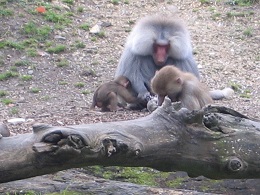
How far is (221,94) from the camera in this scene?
8539 millimetres

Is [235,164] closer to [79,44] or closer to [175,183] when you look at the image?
[175,183]

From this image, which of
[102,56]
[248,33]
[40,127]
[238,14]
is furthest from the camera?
[238,14]

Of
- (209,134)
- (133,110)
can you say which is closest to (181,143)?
(209,134)

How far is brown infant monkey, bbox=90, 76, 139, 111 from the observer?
7798 mm

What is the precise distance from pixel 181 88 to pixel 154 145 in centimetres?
229

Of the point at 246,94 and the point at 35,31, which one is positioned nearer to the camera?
the point at 246,94

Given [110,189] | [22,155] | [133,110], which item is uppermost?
[22,155]

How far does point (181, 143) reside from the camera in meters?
4.11

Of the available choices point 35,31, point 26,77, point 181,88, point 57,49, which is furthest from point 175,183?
point 35,31

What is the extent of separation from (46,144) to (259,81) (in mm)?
6215

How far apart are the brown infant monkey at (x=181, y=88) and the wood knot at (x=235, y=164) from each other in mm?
2067

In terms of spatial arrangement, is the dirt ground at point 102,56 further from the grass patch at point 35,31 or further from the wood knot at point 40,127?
the wood knot at point 40,127

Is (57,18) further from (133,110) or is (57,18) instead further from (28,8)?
(133,110)

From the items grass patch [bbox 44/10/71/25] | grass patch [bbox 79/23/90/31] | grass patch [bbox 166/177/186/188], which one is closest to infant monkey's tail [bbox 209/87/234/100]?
grass patch [bbox 79/23/90/31]
